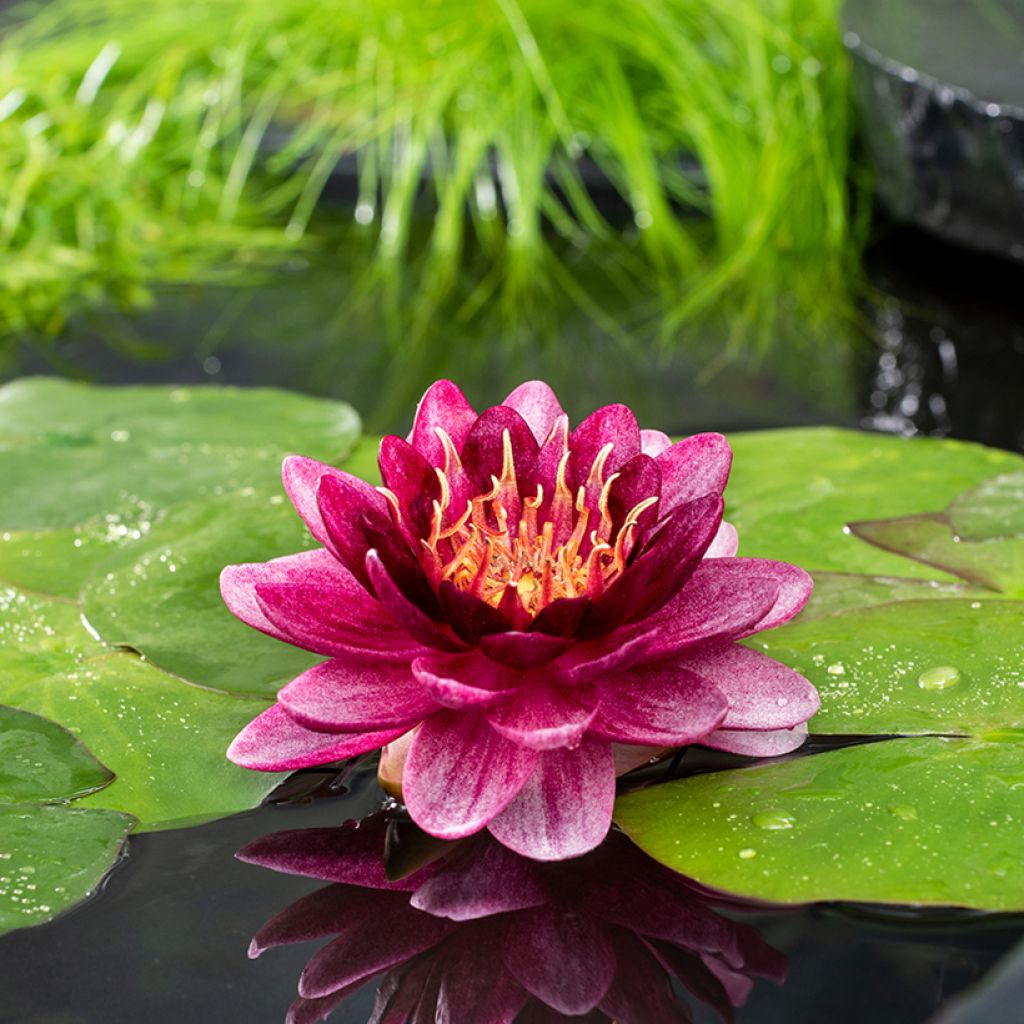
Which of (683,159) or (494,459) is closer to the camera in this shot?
(494,459)

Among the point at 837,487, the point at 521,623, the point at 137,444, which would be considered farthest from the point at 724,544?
the point at 137,444

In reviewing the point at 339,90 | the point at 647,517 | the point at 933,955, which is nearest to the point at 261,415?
the point at 647,517

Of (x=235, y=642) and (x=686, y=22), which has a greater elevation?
(x=686, y=22)

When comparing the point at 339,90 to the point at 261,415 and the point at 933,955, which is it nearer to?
the point at 261,415

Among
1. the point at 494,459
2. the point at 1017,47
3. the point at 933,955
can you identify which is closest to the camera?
the point at 933,955

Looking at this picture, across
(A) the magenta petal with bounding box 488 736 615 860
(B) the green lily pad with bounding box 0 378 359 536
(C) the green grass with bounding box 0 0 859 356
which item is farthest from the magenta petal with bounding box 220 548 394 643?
(C) the green grass with bounding box 0 0 859 356

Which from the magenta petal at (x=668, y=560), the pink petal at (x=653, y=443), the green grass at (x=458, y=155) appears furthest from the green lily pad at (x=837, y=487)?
the green grass at (x=458, y=155)

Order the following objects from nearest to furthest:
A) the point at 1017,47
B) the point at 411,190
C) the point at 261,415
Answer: the point at 261,415
the point at 1017,47
the point at 411,190

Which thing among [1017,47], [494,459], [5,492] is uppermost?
[1017,47]
